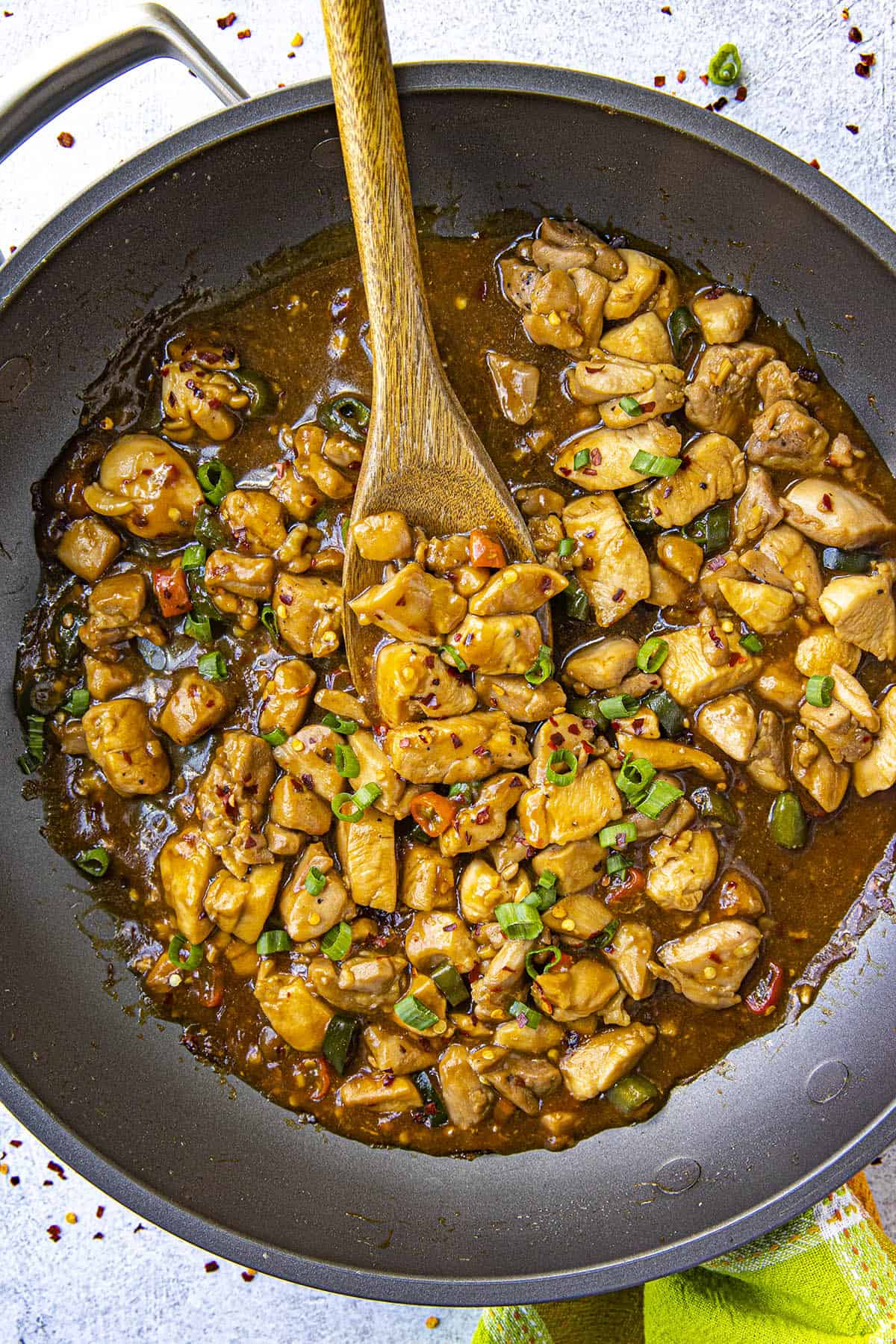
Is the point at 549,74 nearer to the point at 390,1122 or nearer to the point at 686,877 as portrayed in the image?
the point at 686,877

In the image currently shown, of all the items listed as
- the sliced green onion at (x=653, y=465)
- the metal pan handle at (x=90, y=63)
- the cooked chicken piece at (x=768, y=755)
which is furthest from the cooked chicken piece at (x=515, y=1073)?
the metal pan handle at (x=90, y=63)

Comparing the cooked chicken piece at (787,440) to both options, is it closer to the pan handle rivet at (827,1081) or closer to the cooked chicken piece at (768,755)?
the cooked chicken piece at (768,755)

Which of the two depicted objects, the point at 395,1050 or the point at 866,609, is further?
the point at 395,1050

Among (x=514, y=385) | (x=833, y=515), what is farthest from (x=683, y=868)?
(x=514, y=385)

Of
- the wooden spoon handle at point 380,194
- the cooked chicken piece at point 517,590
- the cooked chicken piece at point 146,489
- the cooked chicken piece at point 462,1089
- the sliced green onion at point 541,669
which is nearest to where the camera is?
the wooden spoon handle at point 380,194

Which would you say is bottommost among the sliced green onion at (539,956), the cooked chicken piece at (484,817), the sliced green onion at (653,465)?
the sliced green onion at (539,956)

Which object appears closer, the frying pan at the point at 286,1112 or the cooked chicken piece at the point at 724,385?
the frying pan at the point at 286,1112

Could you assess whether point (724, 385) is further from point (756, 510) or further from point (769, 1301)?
point (769, 1301)
